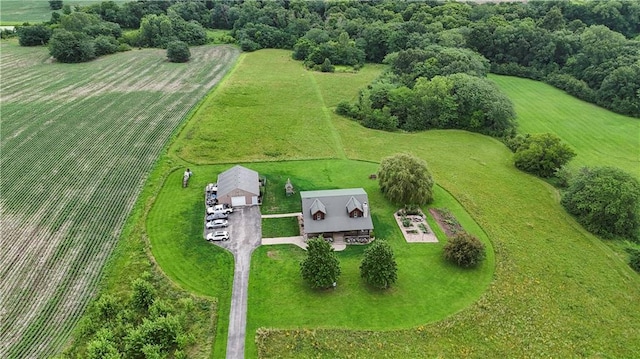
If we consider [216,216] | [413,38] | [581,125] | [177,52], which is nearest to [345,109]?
[413,38]

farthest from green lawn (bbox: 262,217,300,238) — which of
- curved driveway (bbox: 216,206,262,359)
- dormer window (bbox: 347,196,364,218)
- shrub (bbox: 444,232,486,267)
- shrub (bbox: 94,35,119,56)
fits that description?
shrub (bbox: 94,35,119,56)

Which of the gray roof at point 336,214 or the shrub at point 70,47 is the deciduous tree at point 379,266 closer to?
the gray roof at point 336,214

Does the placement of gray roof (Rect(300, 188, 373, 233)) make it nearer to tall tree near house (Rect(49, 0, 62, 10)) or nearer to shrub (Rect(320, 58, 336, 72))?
shrub (Rect(320, 58, 336, 72))

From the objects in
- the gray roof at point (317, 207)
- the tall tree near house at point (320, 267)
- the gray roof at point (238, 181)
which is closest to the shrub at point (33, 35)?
the gray roof at point (238, 181)

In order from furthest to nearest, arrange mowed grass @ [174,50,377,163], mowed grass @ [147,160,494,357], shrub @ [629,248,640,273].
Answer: mowed grass @ [174,50,377,163] < shrub @ [629,248,640,273] < mowed grass @ [147,160,494,357]

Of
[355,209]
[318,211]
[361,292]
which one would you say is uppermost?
[355,209]

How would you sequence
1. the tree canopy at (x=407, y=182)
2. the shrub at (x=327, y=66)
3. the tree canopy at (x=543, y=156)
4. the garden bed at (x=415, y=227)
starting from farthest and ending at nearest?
the shrub at (x=327, y=66)
the tree canopy at (x=543, y=156)
the tree canopy at (x=407, y=182)
the garden bed at (x=415, y=227)

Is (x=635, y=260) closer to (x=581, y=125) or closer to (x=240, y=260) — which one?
(x=240, y=260)
